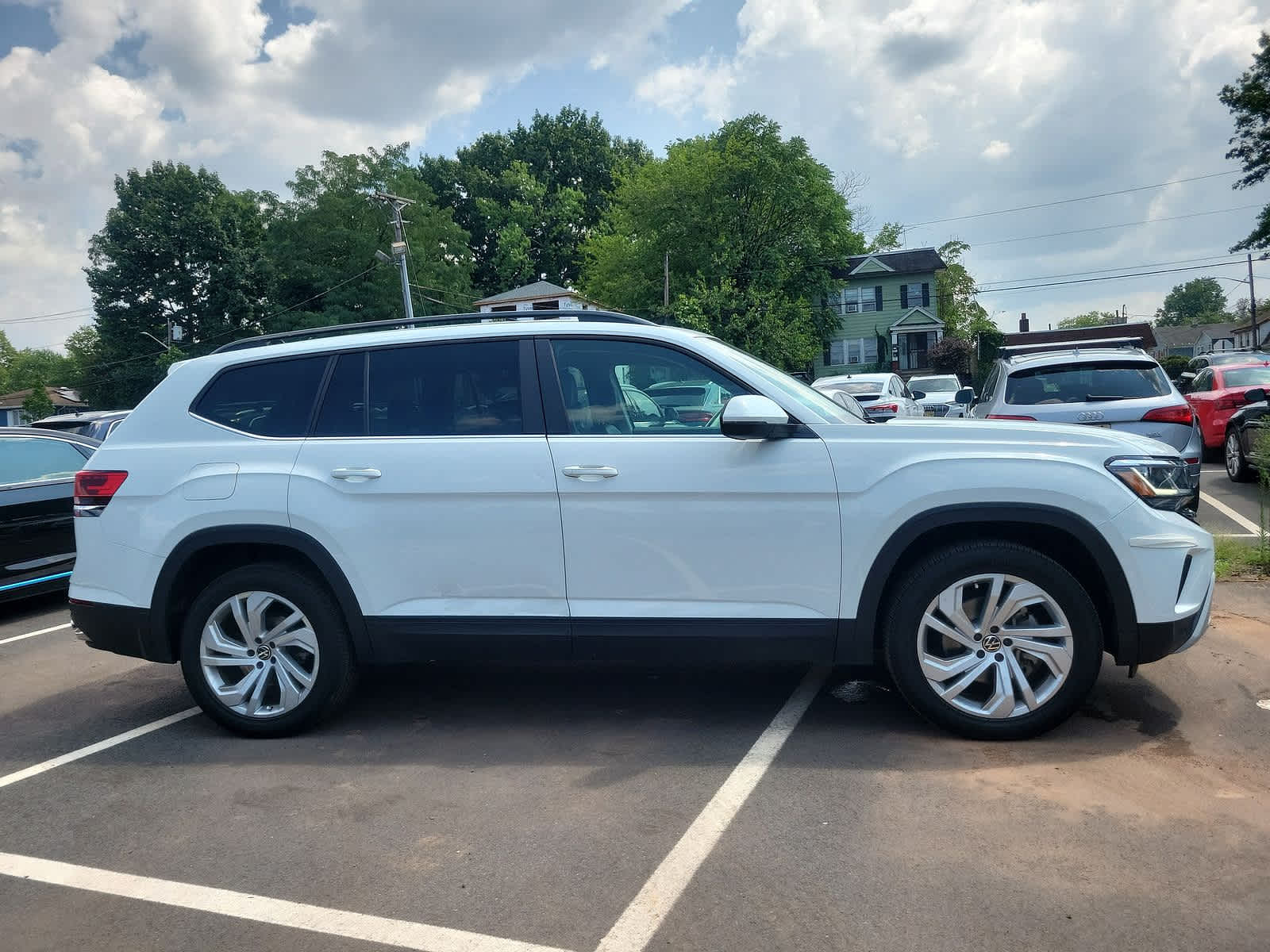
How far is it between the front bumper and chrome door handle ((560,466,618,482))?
2177mm

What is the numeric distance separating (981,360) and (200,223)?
4552cm

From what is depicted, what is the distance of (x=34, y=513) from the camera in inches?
314

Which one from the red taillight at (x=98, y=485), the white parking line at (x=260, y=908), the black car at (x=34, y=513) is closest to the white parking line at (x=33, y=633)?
the black car at (x=34, y=513)

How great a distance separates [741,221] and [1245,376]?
32.1 m

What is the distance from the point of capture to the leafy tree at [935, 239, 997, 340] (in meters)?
79.8

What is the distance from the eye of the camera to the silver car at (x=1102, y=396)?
7895 mm

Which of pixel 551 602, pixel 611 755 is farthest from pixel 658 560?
pixel 611 755

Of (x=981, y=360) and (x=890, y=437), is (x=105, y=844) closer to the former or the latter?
(x=890, y=437)

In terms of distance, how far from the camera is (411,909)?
302 cm

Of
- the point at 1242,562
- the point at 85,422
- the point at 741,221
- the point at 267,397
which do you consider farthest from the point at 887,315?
the point at 267,397

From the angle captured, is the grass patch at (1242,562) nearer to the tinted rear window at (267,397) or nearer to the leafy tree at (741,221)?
the tinted rear window at (267,397)

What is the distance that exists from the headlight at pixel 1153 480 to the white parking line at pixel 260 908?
2891 millimetres

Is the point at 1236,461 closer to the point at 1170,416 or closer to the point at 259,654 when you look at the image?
the point at 1170,416

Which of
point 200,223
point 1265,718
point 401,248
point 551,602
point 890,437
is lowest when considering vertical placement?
point 1265,718
